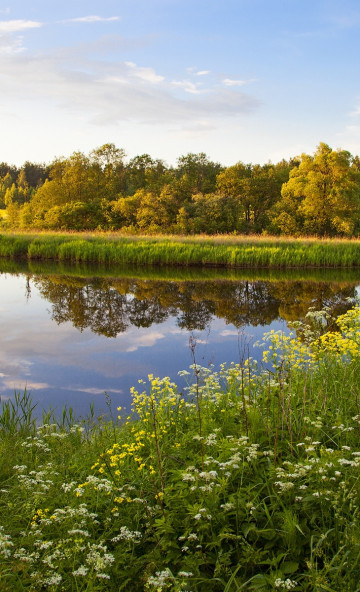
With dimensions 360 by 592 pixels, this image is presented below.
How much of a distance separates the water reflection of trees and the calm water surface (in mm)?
28

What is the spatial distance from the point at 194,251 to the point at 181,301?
32.0 ft

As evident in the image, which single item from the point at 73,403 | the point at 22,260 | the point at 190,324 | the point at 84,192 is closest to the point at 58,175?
the point at 84,192

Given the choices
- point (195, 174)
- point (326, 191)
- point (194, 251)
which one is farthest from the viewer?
point (195, 174)

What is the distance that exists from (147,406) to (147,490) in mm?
1625

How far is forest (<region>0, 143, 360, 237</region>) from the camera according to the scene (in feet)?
126

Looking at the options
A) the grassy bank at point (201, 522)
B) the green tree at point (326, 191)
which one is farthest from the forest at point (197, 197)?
the grassy bank at point (201, 522)

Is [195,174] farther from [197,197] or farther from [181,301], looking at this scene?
[181,301]

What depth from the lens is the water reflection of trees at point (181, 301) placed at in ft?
36.4

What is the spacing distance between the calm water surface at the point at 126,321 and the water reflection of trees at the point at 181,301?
28mm

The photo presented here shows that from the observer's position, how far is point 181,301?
13305 millimetres

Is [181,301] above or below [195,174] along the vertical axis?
below

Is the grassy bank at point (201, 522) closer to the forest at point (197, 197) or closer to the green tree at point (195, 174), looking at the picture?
the forest at point (197, 197)

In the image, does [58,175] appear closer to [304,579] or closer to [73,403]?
[73,403]

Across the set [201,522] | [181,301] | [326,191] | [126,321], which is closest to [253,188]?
[326,191]
